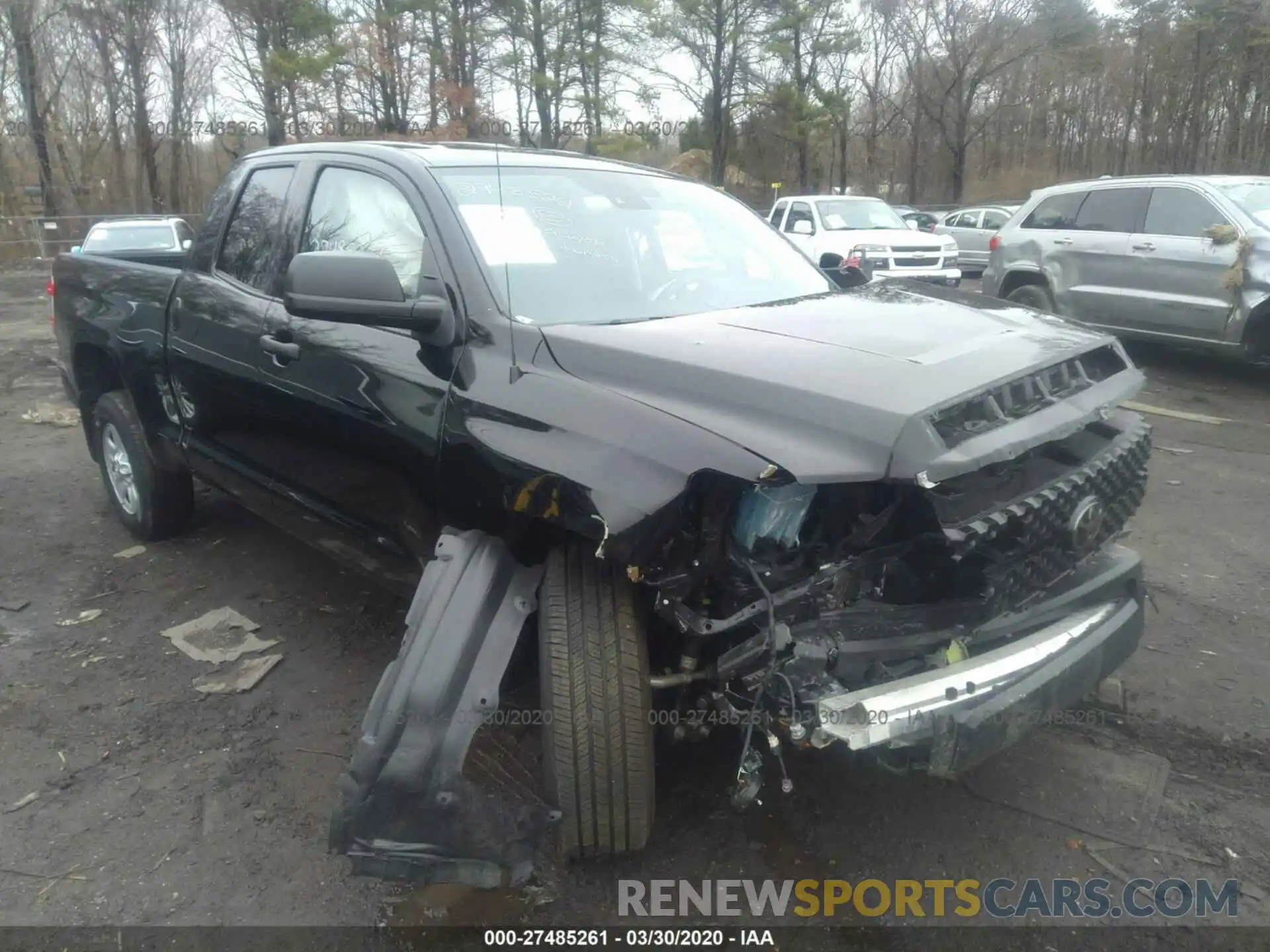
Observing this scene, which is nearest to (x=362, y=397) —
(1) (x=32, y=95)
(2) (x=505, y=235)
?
(2) (x=505, y=235)

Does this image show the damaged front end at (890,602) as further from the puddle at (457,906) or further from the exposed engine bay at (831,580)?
the puddle at (457,906)

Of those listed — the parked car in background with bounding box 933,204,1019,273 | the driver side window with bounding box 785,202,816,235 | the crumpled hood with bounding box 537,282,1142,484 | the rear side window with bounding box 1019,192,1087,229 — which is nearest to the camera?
the crumpled hood with bounding box 537,282,1142,484

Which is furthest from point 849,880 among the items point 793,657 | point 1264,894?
point 1264,894

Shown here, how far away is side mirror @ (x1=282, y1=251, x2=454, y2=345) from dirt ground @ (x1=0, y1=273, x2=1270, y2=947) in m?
1.49

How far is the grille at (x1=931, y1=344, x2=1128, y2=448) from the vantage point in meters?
2.14

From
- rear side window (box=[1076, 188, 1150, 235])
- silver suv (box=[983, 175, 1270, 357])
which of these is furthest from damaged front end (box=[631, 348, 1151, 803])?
rear side window (box=[1076, 188, 1150, 235])

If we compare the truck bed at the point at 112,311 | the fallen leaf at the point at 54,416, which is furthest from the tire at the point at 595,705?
the fallen leaf at the point at 54,416

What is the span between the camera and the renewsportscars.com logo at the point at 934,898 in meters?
2.41

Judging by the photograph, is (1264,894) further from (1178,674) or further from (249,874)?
(249,874)

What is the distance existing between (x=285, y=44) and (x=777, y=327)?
2849 cm

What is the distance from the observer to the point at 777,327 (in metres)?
2.71

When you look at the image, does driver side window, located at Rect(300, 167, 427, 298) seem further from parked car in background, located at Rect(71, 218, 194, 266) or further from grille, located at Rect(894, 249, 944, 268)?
grille, located at Rect(894, 249, 944, 268)

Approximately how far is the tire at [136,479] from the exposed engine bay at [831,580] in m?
3.28

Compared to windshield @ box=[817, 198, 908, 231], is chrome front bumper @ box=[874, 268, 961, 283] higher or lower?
lower
